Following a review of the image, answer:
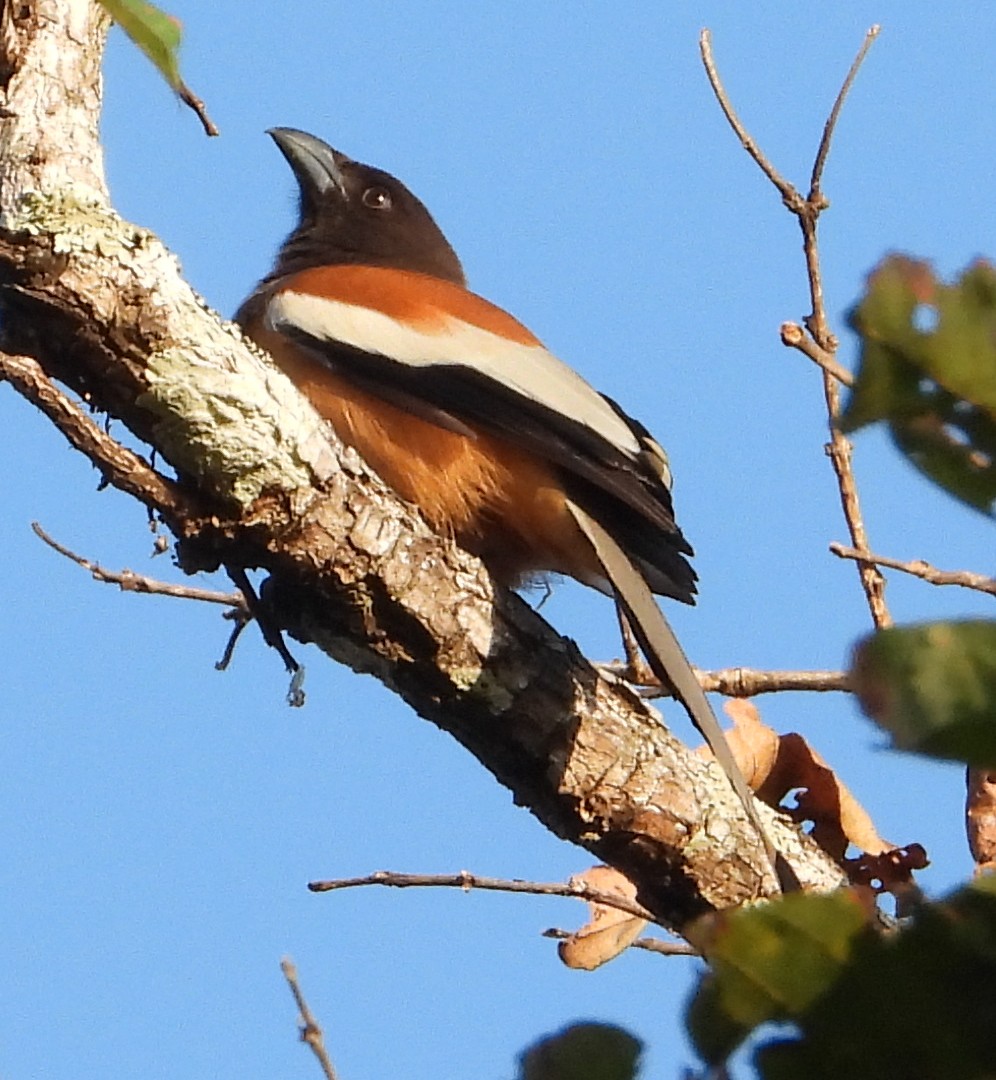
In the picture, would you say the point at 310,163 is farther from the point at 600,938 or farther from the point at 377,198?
the point at 600,938

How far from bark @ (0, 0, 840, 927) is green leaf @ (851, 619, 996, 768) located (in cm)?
259

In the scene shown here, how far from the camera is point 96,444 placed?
3355mm

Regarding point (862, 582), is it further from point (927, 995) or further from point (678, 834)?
point (927, 995)

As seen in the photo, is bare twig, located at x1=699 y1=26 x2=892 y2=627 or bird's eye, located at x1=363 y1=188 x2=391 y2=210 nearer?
bare twig, located at x1=699 y1=26 x2=892 y2=627

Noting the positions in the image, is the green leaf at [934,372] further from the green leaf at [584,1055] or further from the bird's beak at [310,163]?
the bird's beak at [310,163]

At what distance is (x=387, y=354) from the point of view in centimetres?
470

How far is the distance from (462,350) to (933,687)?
396cm

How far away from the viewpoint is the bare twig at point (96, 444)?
3.28 metres

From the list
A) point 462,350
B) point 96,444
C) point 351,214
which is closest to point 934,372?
point 96,444

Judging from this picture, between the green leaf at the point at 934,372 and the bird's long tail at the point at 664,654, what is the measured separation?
2.67 m

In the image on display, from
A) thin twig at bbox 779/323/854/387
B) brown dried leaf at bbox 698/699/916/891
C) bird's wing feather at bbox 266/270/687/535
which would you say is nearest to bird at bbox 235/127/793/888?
bird's wing feather at bbox 266/270/687/535

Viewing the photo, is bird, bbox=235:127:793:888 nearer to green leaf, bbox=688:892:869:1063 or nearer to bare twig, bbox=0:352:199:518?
bare twig, bbox=0:352:199:518

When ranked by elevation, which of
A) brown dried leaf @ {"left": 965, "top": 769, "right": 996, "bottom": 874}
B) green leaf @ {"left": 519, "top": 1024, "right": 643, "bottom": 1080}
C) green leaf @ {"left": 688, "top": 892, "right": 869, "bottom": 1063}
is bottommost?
green leaf @ {"left": 519, "top": 1024, "right": 643, "bottom": 1080}

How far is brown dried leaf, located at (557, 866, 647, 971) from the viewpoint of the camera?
13.3ft
